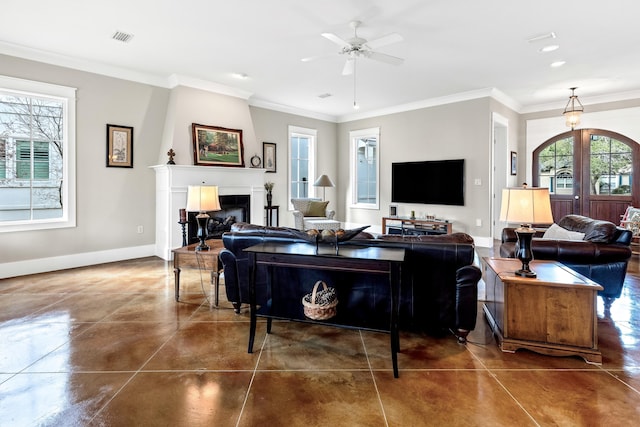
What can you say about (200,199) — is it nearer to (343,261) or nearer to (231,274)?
(231,274)

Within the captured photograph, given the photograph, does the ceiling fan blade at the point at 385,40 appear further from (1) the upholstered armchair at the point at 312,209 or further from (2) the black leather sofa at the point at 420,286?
(1) the upholstered armchair at the point at 312,209

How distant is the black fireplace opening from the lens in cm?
529

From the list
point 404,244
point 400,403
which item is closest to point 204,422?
point 400,403

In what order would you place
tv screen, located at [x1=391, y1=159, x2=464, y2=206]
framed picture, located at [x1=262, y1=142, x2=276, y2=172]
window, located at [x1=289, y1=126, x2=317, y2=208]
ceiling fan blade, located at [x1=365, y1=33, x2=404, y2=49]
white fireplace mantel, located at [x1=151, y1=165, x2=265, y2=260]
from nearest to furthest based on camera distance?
ceiling fan blade, located at [x1=365, y1=33, x2=404, y2=49], white fireplace mantel, located at [x1=151, y1=165, x2=265, y2=260], tv screen, located at [x1=391, y1=159, x2=464, y2=206], framed picture, located at [x1=262, y1=142, x2=276, y2=172], window, located at [x1=289, y1=126, x2=317, y2=208]

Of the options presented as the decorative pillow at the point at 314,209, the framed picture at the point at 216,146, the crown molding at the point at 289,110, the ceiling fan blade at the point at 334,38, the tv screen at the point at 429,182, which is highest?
the crown molding at the point at 289,110

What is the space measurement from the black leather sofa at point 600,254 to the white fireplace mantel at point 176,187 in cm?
450

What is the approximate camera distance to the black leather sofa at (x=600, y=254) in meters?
3.16

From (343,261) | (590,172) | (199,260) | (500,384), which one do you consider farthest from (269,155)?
(590,172)

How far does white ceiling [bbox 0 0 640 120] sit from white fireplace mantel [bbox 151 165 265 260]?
4.71ft

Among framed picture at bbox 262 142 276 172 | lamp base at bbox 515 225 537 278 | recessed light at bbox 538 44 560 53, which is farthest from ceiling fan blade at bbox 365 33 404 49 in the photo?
framed picture at bbox 262 142 276 172

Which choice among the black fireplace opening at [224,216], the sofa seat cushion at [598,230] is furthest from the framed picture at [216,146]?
the sofa seat cushion at [598,230]

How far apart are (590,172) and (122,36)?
323 inches

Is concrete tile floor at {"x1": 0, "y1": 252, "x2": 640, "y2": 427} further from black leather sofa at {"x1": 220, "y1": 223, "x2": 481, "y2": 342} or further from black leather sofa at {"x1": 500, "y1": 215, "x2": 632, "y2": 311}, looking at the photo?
black leather sofa at {"x1": 500, "y1": 215, "x2": 632, "y2": 311}

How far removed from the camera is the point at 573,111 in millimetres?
6168
